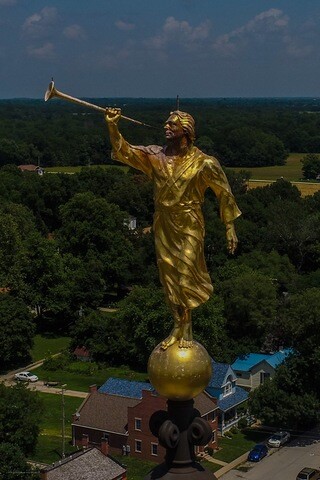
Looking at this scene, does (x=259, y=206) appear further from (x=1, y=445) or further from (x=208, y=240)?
(x=1, y=445)

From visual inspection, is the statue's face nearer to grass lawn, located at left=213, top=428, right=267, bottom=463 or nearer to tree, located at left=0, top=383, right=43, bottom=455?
tree, located at left=0, top=383, right=43, bottom=455

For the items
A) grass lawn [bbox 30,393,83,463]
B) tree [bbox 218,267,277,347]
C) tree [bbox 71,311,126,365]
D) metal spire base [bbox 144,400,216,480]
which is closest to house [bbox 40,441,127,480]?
grass lawn [bbox 30,393,83,463]

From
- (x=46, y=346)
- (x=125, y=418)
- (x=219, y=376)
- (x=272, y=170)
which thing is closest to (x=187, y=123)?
(x=125, y=418)

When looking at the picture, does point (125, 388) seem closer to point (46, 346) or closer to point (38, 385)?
point (38, 385)

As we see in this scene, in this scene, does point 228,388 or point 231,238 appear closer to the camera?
point 231,238

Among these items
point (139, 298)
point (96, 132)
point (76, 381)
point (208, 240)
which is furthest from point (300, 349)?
point (96, 132)
